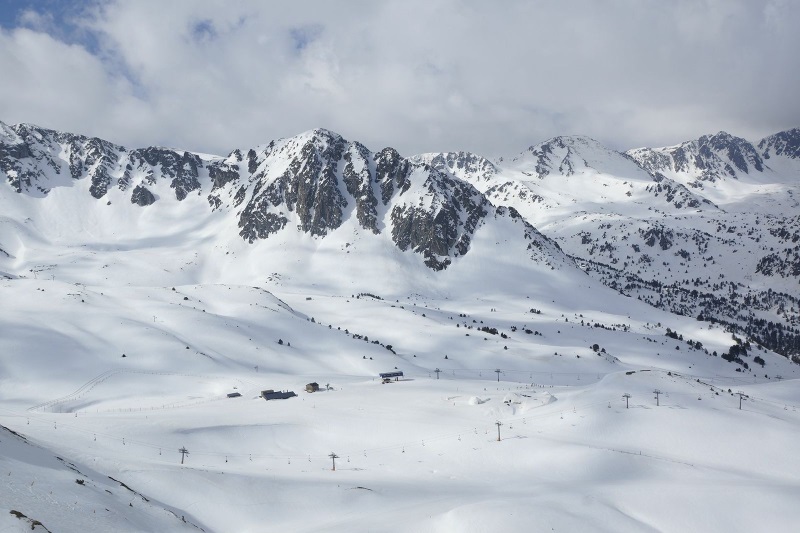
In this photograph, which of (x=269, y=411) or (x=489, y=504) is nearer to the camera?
(x=489, y=504)

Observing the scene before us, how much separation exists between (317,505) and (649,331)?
584 feet

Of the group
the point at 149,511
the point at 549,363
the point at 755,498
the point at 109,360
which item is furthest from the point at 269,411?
the point at 549,363

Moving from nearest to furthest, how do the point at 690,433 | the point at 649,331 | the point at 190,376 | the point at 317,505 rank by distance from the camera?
the point at 317,505 → the point at 690,433 → the point at 190,376 → the point at 649,331

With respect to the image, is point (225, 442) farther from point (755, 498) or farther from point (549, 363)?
point (549, 363)

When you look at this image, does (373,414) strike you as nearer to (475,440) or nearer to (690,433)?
(475,440)

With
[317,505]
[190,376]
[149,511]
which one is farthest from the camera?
[190,376]

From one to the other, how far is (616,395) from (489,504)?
3513 centimetres

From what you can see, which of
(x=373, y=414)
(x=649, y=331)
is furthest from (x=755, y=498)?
(x=649, y=331)

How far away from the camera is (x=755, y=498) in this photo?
1529 inches

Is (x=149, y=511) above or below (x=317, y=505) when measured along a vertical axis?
above

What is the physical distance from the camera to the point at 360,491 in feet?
131

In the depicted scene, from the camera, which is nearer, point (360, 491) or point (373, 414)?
point (360, 491)

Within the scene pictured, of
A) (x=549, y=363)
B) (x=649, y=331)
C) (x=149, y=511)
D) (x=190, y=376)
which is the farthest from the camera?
(x=649, y=331)

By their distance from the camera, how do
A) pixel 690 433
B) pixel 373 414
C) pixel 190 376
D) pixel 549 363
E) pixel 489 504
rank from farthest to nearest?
pixel 549 363, pixel 190 376, pixel 373 414, pixel 690 433, pixel 489 504
